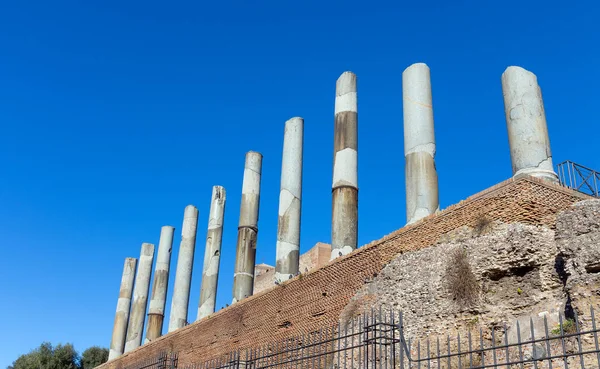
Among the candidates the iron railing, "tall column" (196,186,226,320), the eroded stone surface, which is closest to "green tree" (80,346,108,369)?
"tall column" (196,186,226,320)

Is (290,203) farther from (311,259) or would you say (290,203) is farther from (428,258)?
(311,259)

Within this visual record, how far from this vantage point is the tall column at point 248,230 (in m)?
13.7

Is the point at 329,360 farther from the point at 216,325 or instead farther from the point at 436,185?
the point at 216,325

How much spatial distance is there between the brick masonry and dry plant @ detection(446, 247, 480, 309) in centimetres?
42

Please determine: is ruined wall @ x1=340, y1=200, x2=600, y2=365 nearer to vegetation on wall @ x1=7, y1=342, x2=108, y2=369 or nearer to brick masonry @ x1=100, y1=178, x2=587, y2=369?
brick masonry @ x1=100, y1=178, x2=587, y2=369

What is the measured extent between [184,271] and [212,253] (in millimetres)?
1382

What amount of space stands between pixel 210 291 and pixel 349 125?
631 centimetres

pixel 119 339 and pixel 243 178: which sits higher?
pixel 243 178

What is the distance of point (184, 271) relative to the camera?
17391mm

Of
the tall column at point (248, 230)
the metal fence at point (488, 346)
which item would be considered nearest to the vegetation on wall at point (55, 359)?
the tall column at point (248, 230)

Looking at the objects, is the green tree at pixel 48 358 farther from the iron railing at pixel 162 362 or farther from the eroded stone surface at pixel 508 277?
the eroded stone surface at pixel 508 277

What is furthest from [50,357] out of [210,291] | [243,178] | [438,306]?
[438,306]

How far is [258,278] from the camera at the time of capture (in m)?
24.8

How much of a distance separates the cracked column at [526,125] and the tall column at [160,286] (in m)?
12.2
